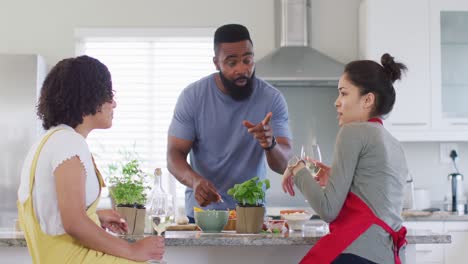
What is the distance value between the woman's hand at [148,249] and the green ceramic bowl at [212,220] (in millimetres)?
487

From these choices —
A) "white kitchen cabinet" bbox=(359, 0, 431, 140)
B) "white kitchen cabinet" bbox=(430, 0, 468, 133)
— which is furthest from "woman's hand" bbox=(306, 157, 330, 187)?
"white kitchen cabinet" bbox=(430, 0, 468, 133)

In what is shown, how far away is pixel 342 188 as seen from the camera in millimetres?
2268

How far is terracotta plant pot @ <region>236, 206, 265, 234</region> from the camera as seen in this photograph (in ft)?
8.80

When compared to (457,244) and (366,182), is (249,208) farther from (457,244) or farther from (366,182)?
(457,244)

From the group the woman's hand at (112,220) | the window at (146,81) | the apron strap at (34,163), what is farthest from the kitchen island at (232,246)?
the window at (146,81)

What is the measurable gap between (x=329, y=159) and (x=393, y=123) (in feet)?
1.67

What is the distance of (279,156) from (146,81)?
2.36 metres

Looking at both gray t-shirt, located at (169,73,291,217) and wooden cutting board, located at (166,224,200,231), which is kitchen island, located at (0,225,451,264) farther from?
gray t-shirt, located at (169,73,291,217)

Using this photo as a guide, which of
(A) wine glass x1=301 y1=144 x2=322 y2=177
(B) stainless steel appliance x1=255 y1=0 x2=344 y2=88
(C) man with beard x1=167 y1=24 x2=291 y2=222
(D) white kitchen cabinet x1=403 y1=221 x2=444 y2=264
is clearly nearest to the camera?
(A) wine glass x1=301 y1=144 x2=322 y2=177

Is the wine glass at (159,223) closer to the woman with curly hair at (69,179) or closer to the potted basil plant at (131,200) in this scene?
the potted basil plant at (131,200)

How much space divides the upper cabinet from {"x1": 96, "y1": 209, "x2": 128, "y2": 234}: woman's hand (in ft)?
9.36

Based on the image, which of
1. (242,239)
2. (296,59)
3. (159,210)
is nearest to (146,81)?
(296,59)

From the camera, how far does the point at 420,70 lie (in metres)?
5.00

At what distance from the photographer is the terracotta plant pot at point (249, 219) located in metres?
2.68
